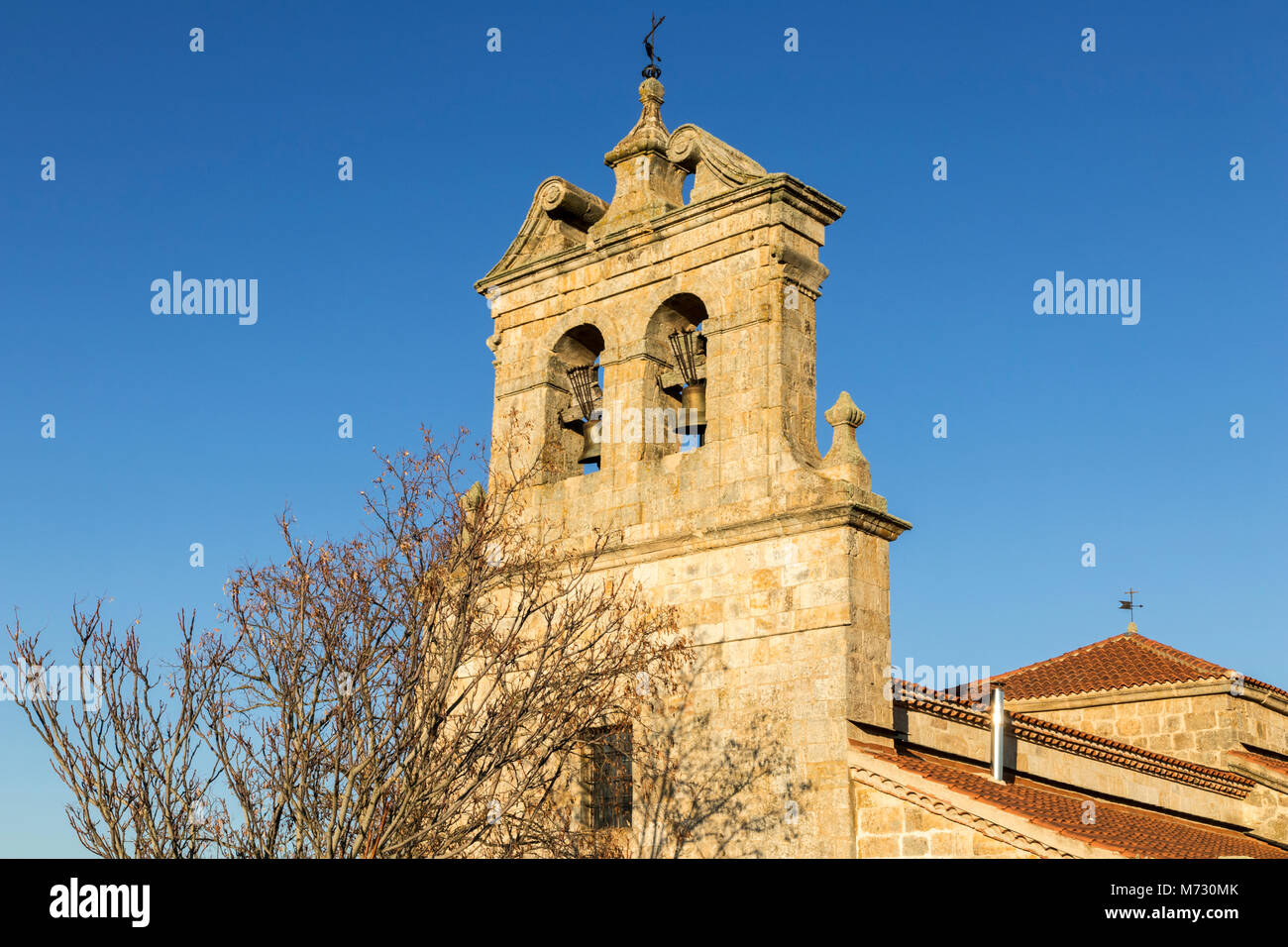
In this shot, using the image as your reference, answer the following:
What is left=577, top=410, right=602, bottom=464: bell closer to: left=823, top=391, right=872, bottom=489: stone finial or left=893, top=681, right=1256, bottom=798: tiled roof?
left=823, top=391, right=872, bottom=489: stone finial

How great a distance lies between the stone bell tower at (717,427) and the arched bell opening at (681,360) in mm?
27

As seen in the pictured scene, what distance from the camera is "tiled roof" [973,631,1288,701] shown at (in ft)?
83.3

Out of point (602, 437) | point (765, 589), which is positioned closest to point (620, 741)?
point (765, 589)

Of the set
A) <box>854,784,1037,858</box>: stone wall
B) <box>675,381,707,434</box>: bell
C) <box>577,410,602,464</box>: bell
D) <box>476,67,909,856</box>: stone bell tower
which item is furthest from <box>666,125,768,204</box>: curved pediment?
<box>854,784,1037,858</box>: stone wall

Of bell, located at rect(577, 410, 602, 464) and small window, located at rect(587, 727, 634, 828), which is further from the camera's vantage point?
bell, located at rect(577, 410, 602, 464)

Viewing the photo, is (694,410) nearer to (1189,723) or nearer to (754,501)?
(754,501)

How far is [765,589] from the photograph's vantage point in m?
13.7

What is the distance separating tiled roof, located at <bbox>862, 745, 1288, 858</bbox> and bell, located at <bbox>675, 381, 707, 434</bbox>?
13.7ft

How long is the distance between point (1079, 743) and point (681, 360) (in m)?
7.78

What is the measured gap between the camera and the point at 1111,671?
1033 inches

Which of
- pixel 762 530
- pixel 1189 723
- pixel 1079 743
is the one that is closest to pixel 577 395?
pixel 762 530
